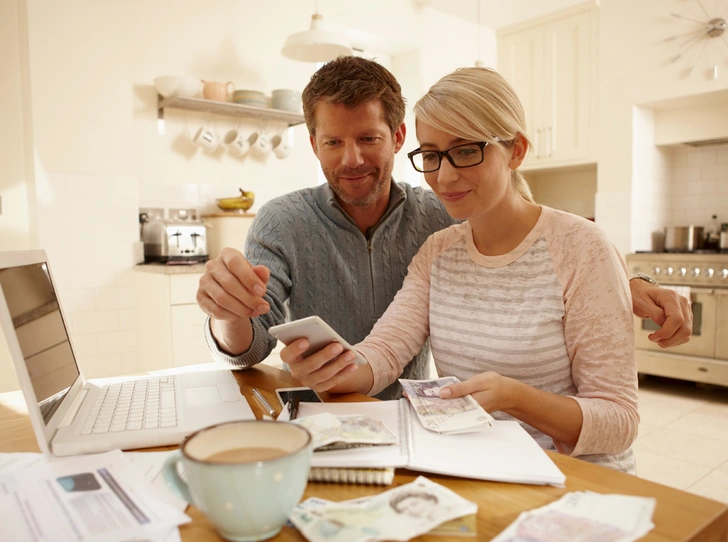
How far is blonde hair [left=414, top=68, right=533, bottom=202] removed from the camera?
47.0 inches

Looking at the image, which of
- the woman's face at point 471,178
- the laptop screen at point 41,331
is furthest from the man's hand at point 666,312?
the laptop screen at point 41,331

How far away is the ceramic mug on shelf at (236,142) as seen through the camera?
3.70 m

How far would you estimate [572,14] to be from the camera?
4371 millimetres

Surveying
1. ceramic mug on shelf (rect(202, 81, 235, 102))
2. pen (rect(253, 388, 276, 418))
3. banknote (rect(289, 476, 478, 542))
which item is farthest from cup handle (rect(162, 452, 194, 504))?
ceramic mug on shelf (rect(202, 81, 235, 102))

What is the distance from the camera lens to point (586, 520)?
0.56 meters

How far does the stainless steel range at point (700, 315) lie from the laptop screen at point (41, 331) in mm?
3299

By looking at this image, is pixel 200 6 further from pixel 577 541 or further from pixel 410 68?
pixel 577 541

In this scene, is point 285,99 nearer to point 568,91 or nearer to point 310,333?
point 568,91

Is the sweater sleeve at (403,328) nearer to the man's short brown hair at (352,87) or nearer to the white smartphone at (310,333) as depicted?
the white smartphone at (310,333)

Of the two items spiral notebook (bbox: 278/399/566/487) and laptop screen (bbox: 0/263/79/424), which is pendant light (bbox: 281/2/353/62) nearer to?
laptop screen (bbox: 0/263/79/424)

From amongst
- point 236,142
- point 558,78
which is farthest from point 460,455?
point 558,78

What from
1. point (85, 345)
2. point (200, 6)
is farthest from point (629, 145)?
point (85, 345)

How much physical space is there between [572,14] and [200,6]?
2.71 metres

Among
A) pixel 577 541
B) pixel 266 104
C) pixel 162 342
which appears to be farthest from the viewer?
pixel 266 104
